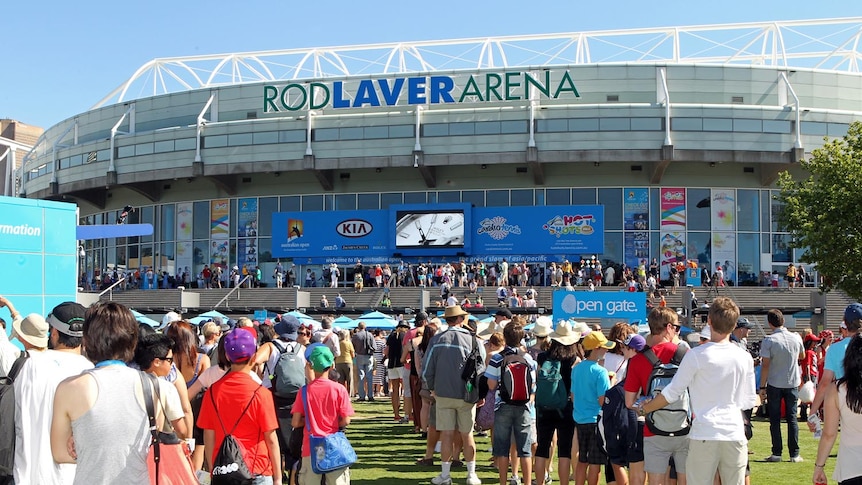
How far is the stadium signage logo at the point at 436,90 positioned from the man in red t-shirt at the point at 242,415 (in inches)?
1450

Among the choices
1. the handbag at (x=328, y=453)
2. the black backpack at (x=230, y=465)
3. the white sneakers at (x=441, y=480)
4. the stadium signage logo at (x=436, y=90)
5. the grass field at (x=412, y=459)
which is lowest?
the grass field at (x=412, y=459)

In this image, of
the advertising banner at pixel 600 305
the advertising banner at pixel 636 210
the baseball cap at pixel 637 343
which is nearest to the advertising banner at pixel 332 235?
the advertising banner at pixel 636 210

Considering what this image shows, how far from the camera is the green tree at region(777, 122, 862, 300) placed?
2791cm

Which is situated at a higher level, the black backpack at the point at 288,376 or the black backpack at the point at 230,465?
the black backpack at the point at 288,376

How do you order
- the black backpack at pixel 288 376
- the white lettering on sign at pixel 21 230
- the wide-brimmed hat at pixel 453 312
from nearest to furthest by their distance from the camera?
the black backpack at pixel 288 376 < the wide-brimmed hat at pixel 453 312 < the white lettering on sign at pixel 21 230

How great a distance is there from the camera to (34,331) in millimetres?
5590

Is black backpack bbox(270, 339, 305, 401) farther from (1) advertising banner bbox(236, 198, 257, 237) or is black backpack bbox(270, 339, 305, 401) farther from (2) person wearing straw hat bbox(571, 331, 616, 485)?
(1) advertising banner bbox(236, 198, 257, 237)

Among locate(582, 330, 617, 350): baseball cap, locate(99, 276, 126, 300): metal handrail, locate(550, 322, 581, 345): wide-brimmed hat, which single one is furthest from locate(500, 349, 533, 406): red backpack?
locate(99, 276, 126, 300): metal handrail

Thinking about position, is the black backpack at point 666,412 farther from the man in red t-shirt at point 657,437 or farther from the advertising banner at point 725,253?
the advertising banner at point 725,253

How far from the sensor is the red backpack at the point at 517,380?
9.11 meters

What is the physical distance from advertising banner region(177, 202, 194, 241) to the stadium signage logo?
8.66m

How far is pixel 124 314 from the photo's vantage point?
4770 millimetres

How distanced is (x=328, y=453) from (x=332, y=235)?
3724 cm

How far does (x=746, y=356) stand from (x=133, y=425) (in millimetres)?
4167
